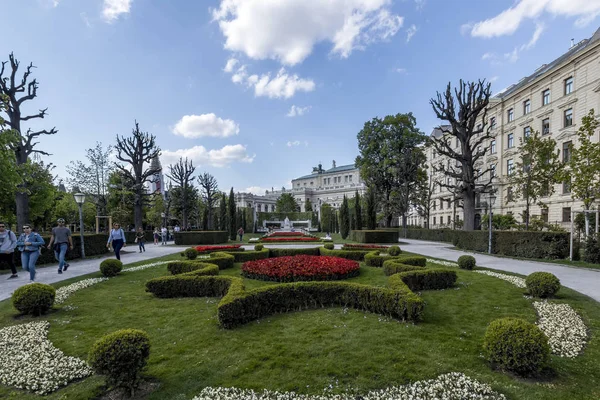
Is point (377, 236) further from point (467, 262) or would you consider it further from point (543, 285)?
point (543, 285)

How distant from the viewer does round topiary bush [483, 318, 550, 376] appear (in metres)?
3.78

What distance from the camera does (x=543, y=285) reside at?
730 centimetres

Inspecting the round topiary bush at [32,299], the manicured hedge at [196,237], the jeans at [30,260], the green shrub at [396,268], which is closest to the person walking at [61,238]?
the jeans at [30,260]

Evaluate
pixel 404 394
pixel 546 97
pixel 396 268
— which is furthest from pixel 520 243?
pixel 546 97

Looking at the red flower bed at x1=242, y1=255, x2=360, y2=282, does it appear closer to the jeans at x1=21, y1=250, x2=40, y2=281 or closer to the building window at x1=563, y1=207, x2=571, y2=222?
the jeans at x1=21, y1=250, x2=40, y2=281

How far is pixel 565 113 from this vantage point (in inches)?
1158

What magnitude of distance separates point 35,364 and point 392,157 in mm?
37242

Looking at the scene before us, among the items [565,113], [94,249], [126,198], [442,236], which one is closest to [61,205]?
[126,198]

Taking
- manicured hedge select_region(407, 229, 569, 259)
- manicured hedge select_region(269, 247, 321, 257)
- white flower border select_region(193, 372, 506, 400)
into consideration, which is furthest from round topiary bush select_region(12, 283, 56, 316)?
manicured hedge select_region(407, 229, 569, 259)

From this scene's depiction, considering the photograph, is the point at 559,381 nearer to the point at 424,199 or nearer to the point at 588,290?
the point at 588,290

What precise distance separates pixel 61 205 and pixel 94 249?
78.8ft

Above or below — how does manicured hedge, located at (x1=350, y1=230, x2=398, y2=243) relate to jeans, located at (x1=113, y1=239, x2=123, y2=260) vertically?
below

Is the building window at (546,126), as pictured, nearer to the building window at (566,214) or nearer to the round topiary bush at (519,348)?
the building window at (566,214)

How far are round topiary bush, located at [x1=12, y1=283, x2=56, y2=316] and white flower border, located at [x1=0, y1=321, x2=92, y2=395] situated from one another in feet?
2.80
